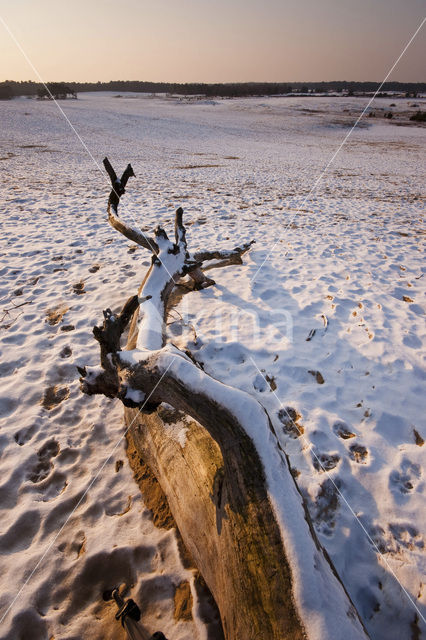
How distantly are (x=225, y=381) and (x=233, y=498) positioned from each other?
1702 millimetres

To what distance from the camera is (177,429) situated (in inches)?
89.3

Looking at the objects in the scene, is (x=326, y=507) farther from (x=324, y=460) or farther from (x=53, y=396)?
(x=53, y=396)

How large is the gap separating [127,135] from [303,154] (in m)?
12.5

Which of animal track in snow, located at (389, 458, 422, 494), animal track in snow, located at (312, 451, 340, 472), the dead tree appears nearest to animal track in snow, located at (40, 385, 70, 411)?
the dead tree

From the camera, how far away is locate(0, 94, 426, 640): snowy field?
1916mm

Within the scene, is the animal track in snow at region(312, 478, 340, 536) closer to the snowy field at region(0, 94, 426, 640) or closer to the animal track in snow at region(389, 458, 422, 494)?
the snowy field at region(0, 94, 426, 640)

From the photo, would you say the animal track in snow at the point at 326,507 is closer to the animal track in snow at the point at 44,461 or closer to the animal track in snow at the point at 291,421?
the animal track in snow at the point at 291,421

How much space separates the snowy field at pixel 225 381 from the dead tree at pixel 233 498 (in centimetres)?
43

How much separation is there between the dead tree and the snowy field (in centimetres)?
43

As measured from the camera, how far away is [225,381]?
328 centimetres

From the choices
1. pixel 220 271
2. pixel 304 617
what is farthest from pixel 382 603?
pixel 220 271

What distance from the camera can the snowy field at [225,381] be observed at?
1916 mm

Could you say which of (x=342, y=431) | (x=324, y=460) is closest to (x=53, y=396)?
(x=324, y=460)

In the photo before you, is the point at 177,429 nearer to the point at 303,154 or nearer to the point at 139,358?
the point at 139,358
